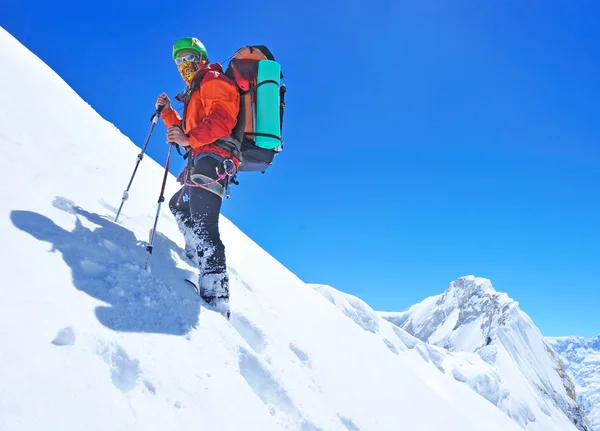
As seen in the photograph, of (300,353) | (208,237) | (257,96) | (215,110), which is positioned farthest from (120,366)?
(257,96)

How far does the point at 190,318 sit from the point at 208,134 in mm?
2059

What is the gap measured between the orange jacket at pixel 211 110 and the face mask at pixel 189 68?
0.45 m

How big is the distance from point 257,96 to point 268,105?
0.19m

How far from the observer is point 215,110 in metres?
4.46

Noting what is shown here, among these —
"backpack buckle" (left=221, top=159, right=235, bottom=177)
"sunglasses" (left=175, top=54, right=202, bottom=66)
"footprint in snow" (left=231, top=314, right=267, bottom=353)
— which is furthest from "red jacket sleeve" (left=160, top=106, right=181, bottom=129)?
"footprint in snow" (left=231, top=314, right=267, bottom=353)

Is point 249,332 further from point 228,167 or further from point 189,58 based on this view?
point 189,58

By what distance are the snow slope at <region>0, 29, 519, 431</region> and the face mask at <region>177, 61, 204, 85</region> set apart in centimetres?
216

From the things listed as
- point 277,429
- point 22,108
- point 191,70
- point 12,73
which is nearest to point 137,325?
point 277,429

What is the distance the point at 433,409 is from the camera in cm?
773

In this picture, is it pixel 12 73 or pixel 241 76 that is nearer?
pixel 241 76

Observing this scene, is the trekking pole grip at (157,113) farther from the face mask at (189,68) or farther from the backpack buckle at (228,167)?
the backpack buckle at (228,167)

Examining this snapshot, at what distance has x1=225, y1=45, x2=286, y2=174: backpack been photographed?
4.79m

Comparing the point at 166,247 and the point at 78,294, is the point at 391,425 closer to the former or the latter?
the point at 166,247

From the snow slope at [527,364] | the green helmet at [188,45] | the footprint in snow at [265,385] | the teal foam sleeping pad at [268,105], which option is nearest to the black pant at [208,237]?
the teal foam sleeping pad at [268,105]
